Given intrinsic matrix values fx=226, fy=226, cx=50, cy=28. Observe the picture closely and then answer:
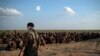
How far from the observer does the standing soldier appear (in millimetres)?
3723

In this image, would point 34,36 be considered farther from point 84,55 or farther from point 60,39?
point 60,39

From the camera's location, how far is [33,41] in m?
3.78

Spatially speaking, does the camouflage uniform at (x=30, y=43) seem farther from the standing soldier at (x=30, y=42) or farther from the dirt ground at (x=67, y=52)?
the dirt ground at (x=67, y=52)

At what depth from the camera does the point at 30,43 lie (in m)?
3.77

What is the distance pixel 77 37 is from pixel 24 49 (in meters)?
16.1

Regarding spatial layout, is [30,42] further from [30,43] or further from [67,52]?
[67,52]

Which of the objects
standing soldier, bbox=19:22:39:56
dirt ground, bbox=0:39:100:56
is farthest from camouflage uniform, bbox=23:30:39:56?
dirt ground, bbox=0:39:100:56

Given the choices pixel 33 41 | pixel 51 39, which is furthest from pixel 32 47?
pixel 51 39

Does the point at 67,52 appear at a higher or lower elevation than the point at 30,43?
lower

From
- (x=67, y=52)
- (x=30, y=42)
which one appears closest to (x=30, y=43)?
(x=30, y=42)

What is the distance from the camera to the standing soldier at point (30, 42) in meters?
3.72

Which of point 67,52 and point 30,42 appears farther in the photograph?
point 67,52

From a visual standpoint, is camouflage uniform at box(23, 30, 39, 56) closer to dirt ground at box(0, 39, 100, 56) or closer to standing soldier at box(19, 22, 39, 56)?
standing soldier at box(19, 22, 39, 56)

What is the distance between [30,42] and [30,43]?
2cm
